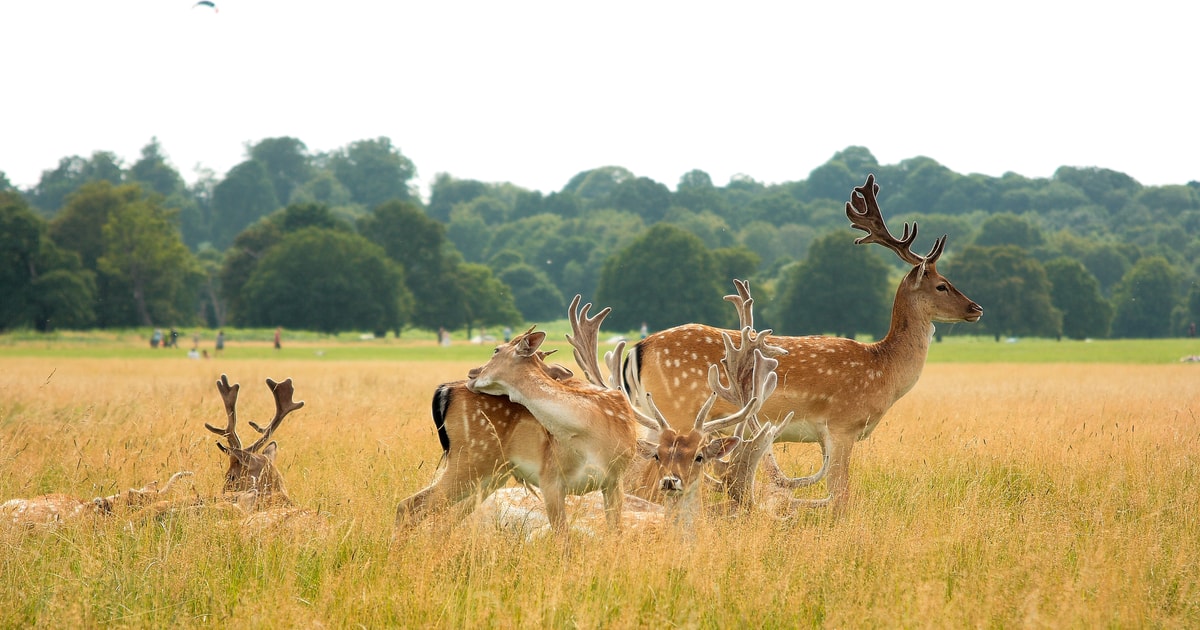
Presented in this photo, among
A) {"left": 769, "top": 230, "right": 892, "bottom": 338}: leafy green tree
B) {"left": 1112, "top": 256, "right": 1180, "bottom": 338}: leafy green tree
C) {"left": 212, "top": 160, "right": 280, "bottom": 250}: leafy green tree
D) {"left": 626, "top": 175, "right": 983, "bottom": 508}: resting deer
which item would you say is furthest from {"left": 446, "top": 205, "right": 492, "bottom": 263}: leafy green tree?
{"left": 626, "top": 175, "right": 983, "bottom": 508}: resting deer

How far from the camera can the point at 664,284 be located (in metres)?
74.3

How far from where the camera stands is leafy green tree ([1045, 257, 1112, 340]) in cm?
7356

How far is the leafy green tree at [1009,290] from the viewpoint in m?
68.5

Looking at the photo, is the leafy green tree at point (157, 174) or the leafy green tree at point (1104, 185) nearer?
the leafy green tree at point (1104, 185)

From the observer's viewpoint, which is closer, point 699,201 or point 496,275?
point 496,275

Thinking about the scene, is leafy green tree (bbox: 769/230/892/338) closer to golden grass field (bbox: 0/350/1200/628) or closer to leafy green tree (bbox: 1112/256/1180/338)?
leafy green tree (bbox: 1112/256/1180/338)

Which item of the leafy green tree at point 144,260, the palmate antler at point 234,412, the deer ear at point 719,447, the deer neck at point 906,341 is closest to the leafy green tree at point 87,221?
the leafy green tree at point 144,260

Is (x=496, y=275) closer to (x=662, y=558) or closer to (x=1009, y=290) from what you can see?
(x=1009, y=290)

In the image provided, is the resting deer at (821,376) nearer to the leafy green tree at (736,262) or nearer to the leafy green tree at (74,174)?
the leafy green tree at (736,262)

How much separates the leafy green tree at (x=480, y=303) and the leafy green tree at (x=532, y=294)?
14604mm

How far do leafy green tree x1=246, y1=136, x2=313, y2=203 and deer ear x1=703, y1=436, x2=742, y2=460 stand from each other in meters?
163

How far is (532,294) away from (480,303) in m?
20.0

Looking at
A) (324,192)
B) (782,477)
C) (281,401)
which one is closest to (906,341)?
(782,477)

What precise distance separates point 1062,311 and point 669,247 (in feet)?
86.3
